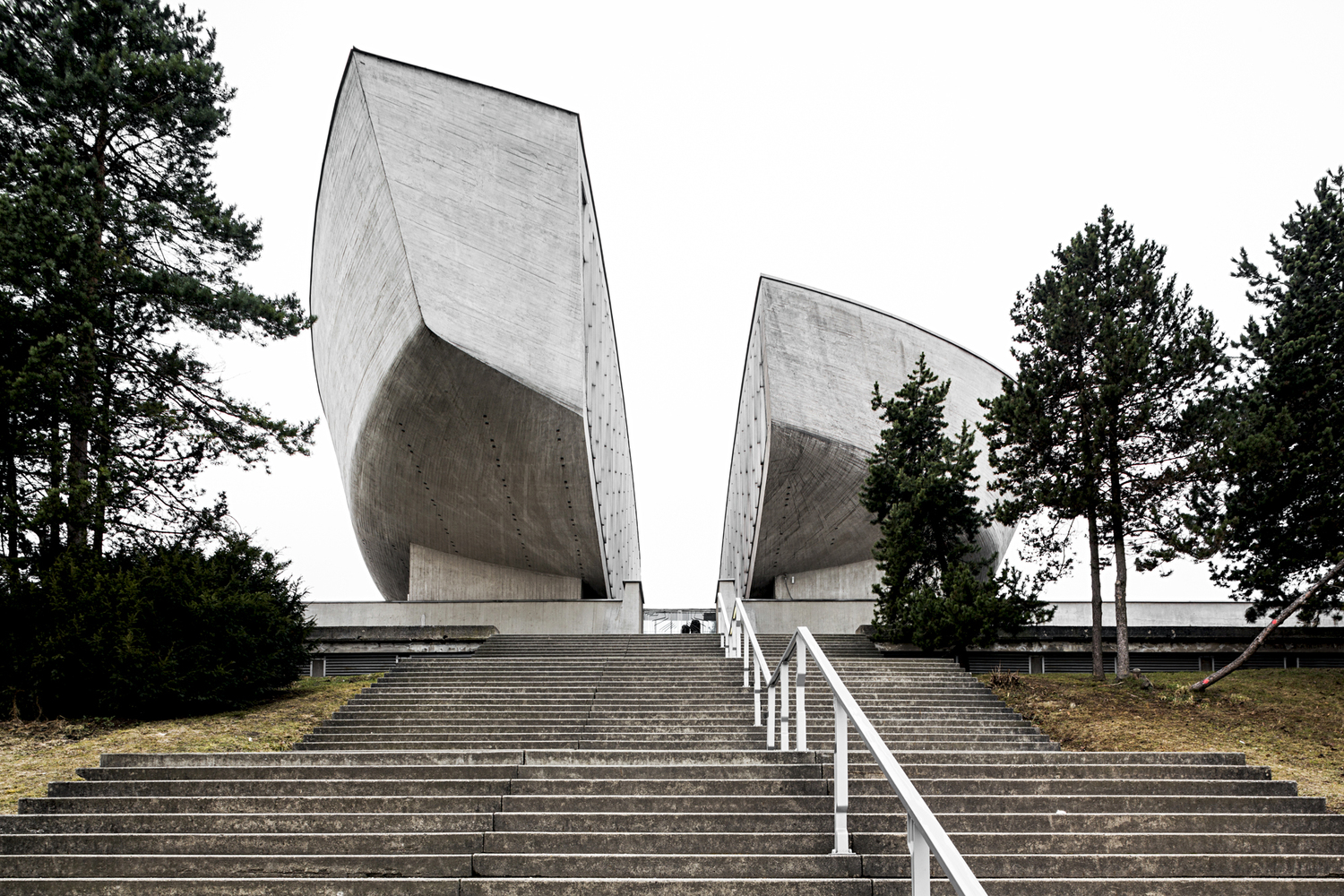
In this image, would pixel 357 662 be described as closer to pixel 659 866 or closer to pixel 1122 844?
pixel 659 866

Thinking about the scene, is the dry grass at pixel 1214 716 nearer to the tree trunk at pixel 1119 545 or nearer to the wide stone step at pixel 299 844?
the tree trunk at pixel 1119 545

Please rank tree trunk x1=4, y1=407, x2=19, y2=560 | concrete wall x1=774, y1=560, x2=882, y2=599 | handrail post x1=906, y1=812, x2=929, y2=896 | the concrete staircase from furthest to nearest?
1. concrete wall x1=774, y1=560, x2=882, y2=599
2. tree trunk x1=4, y1=407, x2=19, y2=560
3. the concrete staircase
4. handrail post x1=906, y1=812, x2=929, y2=896

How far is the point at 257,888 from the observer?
160 inches

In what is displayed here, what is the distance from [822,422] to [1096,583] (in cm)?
857

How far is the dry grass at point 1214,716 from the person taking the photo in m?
8.00

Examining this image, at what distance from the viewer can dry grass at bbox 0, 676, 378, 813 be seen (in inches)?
293

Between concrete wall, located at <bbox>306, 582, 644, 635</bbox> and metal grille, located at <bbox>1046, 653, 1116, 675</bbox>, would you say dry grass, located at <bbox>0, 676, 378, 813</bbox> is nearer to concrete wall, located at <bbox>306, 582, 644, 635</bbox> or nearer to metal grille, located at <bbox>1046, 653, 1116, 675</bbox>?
concrete wall, located at <bbox>306, 582, 644, 635</bbox>

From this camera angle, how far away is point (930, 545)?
1248cm

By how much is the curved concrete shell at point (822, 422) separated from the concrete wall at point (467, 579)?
503 centimetres

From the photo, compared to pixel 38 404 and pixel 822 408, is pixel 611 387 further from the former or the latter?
pixel 38 404

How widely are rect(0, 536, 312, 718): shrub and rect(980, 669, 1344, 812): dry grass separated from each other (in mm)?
7989

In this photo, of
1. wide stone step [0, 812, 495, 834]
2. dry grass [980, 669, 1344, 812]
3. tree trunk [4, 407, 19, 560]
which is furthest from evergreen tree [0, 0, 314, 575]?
dry grass [980, 669, 1344, 812]

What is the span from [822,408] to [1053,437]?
29.0ft

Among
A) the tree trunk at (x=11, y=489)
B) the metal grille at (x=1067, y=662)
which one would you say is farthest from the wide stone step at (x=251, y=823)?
the metal grille at (x=1067, y=662)
